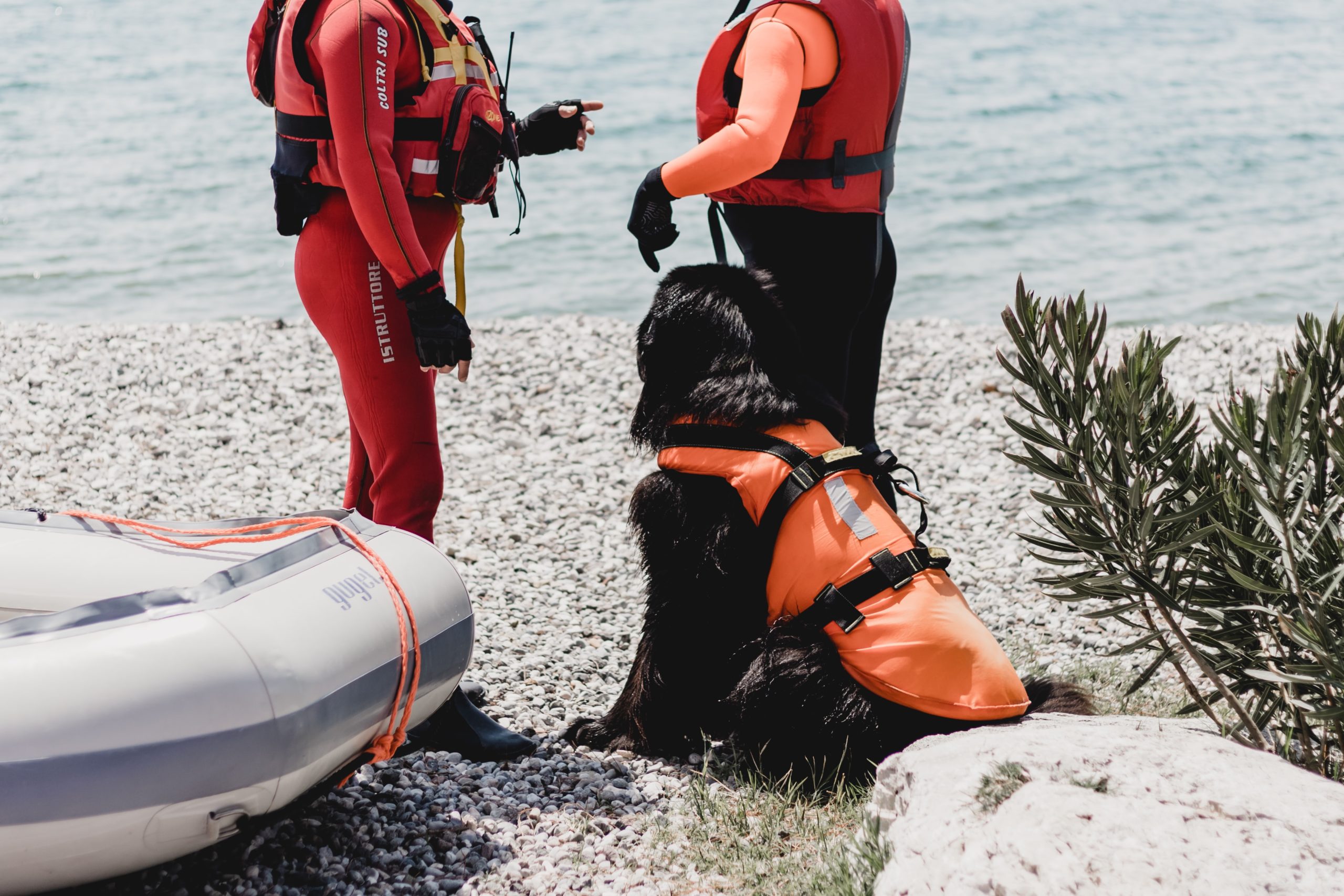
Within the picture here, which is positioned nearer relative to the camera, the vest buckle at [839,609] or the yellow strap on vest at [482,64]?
the vest buckle at [839,609]

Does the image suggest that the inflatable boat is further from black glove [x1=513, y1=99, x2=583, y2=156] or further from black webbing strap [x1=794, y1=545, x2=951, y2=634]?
black glove [x1=513, y1=99, x2=583, y2=156]

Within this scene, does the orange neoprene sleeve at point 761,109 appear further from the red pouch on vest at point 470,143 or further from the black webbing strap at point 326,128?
the black webbing strap at point 326,128

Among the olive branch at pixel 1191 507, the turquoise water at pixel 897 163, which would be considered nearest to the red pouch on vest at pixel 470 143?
the olive branch at pixel 1191 507

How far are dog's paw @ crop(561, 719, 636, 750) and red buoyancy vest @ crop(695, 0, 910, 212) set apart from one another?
56.8 inches

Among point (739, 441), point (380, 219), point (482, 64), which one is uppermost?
point (482, 64)

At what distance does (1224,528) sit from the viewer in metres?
1.97

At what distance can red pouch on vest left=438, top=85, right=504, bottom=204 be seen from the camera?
8.38 feet

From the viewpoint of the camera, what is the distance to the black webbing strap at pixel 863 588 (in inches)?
96.5

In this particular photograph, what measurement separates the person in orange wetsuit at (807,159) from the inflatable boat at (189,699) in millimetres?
1189

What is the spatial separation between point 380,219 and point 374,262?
18 centimetres

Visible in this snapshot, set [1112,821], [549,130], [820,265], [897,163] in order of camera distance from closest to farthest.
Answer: [1112,821] < [820,265] < [549,130] < [897,163]

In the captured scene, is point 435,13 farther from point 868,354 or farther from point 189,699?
point 189,699

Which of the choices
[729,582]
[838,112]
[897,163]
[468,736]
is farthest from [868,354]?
[897,163]

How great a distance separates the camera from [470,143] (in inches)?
101
